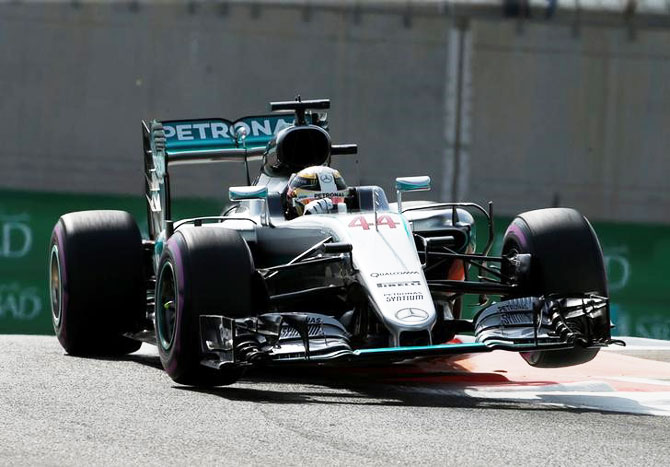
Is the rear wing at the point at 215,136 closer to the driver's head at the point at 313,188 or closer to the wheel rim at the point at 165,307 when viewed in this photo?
the driver's head at the point at 313,188

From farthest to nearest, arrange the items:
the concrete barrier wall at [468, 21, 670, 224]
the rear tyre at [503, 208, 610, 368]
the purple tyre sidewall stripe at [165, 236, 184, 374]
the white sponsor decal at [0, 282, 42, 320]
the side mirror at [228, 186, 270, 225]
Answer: the concrete barrier wall at [468, 21, 670, 224], the white sponsor decal at [0, 282, 42, 320], the side mirror at [228, 186, 270, 225], the rear tyre at [503, 208, 610, 368], the purple tyre sidewall stripe at [165, 236, 184, 374]

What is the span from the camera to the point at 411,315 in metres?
8.16

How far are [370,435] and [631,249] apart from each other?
13.9 m

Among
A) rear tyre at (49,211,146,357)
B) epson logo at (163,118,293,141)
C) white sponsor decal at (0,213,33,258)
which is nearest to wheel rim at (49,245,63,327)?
rear tyre at (49,211,146,357)

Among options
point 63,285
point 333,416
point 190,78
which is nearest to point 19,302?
point 190,78

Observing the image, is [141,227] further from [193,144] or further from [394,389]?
[394,389]

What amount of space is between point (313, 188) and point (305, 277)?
2.50 ft

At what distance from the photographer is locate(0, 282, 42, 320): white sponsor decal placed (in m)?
18.0

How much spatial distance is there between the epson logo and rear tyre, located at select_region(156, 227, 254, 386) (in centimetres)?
287

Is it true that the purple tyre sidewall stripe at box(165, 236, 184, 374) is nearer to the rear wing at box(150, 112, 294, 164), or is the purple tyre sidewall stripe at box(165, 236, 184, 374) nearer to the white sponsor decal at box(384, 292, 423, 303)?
the white sponsor decal at box(384, 292, 423, 303)

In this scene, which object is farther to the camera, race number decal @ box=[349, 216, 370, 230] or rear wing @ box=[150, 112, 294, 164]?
rear wing @ box=[150, 112, 294, 164]

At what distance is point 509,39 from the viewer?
22.5 metres

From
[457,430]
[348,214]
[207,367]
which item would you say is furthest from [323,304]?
[457,430]

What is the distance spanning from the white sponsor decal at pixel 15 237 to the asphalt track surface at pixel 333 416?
8.52 metres
